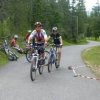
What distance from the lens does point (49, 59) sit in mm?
17156

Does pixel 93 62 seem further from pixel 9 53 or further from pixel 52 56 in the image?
pixel 52 56

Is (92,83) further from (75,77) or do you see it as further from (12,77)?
(12,77)

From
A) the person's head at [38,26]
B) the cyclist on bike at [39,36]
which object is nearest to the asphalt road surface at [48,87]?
the cyclist on bike at [39,36]

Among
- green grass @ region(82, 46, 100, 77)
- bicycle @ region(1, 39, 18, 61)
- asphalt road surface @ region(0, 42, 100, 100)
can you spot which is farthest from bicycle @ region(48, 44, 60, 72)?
bicycle @ region(1, 39, 18, 61)

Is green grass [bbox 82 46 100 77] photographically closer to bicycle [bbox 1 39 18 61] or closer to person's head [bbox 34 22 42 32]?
person's head [bbox 34 22 42 32]

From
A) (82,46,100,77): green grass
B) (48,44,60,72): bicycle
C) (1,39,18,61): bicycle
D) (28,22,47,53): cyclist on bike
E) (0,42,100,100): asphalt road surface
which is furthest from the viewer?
(1,39,18,61): bicycle

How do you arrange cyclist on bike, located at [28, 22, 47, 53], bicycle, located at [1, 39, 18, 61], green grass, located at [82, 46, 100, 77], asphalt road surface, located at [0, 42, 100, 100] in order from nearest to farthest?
asphalt road surface, located at [0, 42, 100, 100] < cyclist on bike, located at [28, 22, 47, 53] < green grass, located at [82, 46, 100, 77] < bicycle, located at [1, 39, 18, 61]

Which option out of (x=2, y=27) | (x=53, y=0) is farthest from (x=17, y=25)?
(x=53, y=0)

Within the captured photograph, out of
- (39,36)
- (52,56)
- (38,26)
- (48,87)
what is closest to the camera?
(48,87)

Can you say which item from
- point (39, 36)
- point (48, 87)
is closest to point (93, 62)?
point (39, 36)

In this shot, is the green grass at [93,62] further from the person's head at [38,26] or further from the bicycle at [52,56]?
the person's head at [38,26]

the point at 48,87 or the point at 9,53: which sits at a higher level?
the point at 48,87

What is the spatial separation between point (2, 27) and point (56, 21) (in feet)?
143

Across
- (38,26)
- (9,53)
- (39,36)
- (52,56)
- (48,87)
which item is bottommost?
(9,53)
